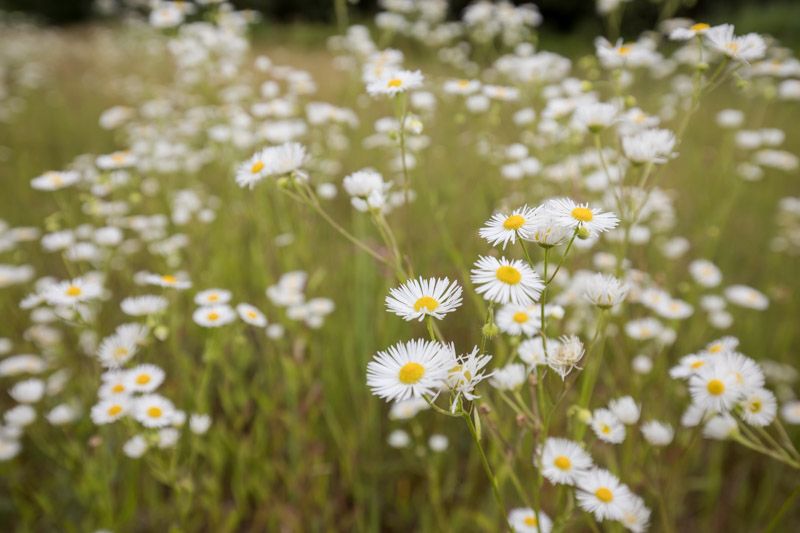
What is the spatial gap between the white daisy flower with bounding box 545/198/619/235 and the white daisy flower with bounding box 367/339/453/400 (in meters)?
0.25

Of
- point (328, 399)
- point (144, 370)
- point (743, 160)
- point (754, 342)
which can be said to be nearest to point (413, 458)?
point (328, 399)

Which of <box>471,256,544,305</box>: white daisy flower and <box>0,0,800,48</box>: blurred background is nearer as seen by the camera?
<box>471,256,544,305</box>: white daisy flower

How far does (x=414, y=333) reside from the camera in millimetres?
2188

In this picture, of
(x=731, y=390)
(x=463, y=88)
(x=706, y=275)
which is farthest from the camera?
(x=706, y=275)

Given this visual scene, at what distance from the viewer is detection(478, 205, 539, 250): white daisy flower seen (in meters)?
0.75

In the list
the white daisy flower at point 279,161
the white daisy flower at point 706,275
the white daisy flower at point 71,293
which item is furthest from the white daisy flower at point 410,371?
the white daisy flower at point 706,275

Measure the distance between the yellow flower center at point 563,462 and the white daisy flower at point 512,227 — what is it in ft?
1.44

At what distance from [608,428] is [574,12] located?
11459 mm

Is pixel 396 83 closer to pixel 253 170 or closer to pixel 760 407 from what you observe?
pixel 253 170

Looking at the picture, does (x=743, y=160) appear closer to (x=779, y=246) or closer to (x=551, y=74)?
(x=779, y=246)

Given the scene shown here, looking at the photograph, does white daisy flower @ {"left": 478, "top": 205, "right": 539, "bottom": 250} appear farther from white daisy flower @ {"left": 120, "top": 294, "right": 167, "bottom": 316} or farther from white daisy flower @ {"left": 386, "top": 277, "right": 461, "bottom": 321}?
white daisy flower @ {"left": 120, "top": 294, "right": 167, "bottom": 316}

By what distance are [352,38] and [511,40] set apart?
69 centimetres

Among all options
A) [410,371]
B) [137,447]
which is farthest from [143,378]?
[410,371]

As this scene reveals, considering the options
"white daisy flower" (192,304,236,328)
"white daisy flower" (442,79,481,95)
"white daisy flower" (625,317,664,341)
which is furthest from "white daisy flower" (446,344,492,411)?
"white daisy flower" (625,317,664,341)
